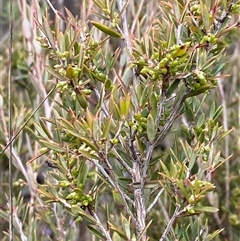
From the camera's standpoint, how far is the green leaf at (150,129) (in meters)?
0.62

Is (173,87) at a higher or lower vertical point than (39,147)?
higher

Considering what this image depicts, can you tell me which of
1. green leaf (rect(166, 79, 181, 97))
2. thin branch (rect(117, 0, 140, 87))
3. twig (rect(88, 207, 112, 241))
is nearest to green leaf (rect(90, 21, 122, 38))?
thin branch (rect(117, 0, 140, 87))

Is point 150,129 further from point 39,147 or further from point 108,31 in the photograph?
point 39,147

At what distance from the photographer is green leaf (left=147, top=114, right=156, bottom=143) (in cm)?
62

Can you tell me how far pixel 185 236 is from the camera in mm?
717

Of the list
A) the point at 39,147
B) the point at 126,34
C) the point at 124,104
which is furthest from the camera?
the point at 39,147

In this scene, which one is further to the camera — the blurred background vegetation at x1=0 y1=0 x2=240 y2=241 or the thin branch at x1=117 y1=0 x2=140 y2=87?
the blurred background vegetation at x1=0 y1=0 x2=240 y2=241

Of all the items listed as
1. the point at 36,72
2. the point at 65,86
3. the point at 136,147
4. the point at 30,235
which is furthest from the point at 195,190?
the point at 36,72

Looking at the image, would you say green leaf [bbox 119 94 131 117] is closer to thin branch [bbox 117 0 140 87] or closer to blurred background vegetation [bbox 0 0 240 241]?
thin branch [bbox 117 0 140 87]

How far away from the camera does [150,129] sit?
0.63m

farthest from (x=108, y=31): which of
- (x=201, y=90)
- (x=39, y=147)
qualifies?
(x=39, y=147)

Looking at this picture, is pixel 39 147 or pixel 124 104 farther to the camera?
pixel 39 147

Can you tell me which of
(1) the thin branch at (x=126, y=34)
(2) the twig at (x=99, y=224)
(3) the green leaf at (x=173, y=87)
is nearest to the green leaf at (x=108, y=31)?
(1) the thin branch at (x=126, y=34)

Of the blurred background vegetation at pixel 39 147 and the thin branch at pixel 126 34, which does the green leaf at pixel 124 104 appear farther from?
the blurred background vegetation at pixel 39 147
